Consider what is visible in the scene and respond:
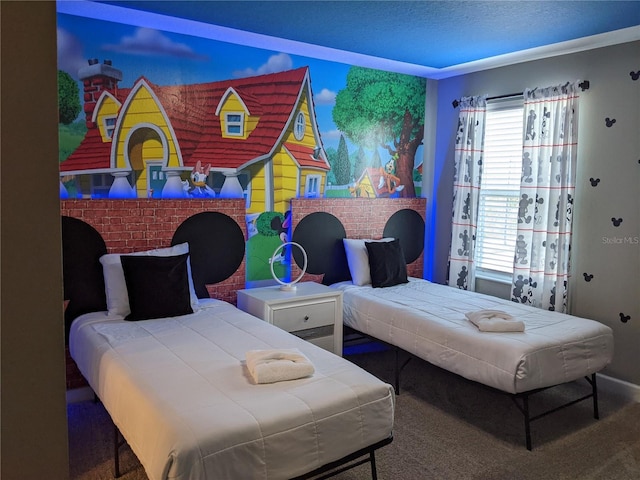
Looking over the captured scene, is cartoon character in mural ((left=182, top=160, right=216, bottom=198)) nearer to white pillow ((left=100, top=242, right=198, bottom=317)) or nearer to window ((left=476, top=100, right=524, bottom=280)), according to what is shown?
white pillow ((left=100, top=242, right=198, bottom=317))

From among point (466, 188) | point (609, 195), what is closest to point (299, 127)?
point (466, 188)

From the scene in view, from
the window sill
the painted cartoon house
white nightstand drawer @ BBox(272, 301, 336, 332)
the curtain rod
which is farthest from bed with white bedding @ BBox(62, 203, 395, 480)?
the curtain rod

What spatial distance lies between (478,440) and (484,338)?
605mm

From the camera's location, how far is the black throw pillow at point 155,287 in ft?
10.8

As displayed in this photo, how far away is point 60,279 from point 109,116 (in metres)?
3.05

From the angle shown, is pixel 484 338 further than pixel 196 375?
Yes

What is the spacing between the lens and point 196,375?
7.90 feet

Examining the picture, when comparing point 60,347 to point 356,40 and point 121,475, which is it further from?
point 356,40

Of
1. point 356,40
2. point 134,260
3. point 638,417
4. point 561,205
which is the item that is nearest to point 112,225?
point 134,260

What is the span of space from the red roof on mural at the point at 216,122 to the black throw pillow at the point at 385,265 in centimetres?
96

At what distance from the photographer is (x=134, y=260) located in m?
3.39

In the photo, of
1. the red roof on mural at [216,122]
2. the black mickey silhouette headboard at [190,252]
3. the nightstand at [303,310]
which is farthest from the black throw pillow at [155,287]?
the red roof on mural at [216,122]

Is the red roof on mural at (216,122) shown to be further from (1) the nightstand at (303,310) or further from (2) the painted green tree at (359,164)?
(1) the nightstand at (303,310)

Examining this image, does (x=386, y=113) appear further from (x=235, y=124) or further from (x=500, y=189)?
(x=235, y=124)
